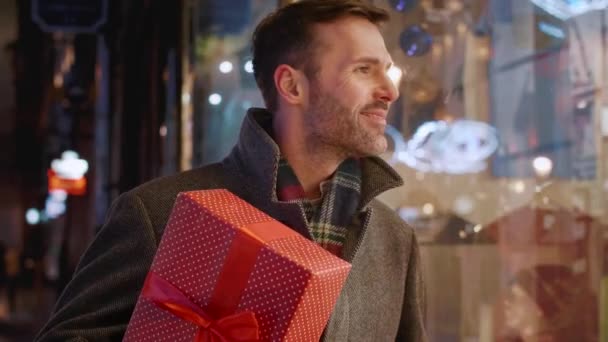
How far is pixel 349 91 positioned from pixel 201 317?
2.14 ft

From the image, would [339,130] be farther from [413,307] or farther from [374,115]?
[413,307]

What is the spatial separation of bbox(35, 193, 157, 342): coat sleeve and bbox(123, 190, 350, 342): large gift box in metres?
0.21

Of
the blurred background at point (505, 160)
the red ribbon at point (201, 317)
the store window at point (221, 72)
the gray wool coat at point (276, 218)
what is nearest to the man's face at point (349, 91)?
the gray wool coat at point (276, 218)

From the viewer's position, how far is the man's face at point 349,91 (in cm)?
170

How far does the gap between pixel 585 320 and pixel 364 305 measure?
1.27 metres

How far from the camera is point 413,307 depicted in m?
1.82

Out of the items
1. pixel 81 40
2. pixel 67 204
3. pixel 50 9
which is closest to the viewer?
pixel 50 9

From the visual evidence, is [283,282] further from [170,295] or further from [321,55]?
[321,55]

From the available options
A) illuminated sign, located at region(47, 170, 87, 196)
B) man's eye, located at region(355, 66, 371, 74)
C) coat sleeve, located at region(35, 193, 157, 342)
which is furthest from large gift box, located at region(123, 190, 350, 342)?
illuminated sign, located at region(47, 170, 87, 196)

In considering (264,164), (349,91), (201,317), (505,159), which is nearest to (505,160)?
(505,159)

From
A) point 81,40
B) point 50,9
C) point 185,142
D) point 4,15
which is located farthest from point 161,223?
point 4,15

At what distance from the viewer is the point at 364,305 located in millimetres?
1723

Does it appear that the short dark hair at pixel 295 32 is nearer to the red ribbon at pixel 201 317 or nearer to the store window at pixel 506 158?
the red ribbon at pixel 201 317

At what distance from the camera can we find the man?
62.2 inches
